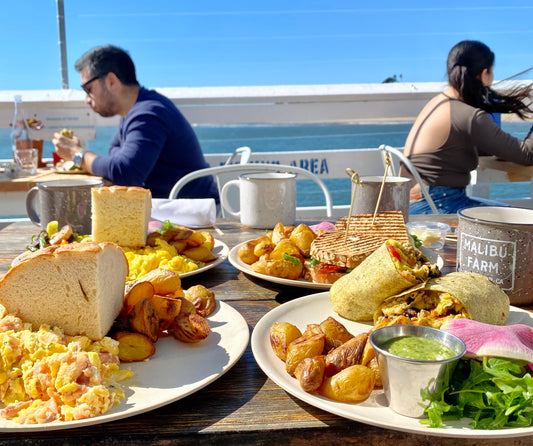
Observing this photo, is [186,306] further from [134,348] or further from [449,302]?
[449,302]

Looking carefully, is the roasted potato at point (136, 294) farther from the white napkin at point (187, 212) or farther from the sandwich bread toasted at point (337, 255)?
the white napkin at point (187, 212)

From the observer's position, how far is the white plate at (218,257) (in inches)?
58.1

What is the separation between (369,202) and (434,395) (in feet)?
3.64

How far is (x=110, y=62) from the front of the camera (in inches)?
158

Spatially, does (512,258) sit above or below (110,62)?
below

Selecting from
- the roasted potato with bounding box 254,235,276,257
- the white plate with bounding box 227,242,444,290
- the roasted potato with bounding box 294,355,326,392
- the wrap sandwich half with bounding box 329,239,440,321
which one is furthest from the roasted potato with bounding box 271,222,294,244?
the roasted potato with bounding box 294,355,326,392

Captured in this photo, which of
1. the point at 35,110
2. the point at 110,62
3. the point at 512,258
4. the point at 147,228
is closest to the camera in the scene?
the point at 512,258

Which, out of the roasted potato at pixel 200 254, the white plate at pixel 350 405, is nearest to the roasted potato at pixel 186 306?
the white plate at pixel 350 405

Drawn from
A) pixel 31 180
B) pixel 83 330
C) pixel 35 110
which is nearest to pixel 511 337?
pixel 83 330

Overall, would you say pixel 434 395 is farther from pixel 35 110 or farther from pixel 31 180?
pixel 35 110

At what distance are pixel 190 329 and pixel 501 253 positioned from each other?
733mm

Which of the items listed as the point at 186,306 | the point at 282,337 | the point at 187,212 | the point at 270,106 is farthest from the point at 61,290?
the point at 270,106

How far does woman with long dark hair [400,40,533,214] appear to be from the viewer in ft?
12.4

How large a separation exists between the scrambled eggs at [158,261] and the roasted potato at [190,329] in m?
0.48
